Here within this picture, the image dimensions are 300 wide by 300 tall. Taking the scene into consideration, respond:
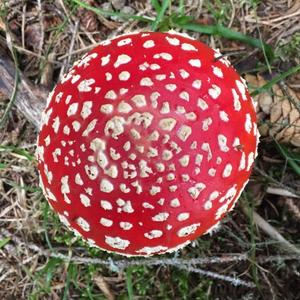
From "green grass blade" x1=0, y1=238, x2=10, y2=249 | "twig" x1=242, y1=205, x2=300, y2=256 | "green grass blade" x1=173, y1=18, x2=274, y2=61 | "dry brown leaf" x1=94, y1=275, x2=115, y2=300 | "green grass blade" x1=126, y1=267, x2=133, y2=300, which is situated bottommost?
"dry brown leaf" x1=94, y1=275, x2=115, y2=300

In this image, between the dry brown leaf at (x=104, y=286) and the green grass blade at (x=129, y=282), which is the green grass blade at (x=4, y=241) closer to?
the dry brown leaf at (x=104, y=286)

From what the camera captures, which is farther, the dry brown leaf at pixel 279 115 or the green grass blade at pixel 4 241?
the green grass blade at pixel 4 241

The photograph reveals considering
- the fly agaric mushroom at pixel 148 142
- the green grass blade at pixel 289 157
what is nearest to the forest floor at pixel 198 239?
the green grass blade at pixel 289 157

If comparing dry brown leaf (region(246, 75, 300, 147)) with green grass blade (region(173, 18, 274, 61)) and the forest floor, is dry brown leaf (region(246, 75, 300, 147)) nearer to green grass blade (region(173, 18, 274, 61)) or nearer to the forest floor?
the forest floor

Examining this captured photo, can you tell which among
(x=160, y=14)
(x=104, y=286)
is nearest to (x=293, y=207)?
(x=104, y=286)

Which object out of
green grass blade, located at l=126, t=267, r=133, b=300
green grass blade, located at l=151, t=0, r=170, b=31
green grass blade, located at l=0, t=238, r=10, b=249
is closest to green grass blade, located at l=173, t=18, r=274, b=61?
green grass blade, located at l=151, t=0, r=170, b=31

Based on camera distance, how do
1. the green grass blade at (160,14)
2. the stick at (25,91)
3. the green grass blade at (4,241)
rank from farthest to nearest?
the green grass blade at (4,241) → the stick at (25,91) → the green grass blade at (160,14)

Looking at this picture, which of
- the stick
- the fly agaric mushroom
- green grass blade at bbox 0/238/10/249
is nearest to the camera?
the fly agaric mushroom

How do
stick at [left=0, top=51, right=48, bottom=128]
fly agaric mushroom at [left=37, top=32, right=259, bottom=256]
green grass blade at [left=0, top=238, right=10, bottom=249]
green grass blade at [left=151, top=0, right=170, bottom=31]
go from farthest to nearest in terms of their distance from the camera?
green grass blade at [left=0, top=238, right=10, bottom=249]
stick at [left=0, top=51, right=48, bottom=128]
green grass blade at [left=151, top=0, right=170, bottom=31]
fly agaric mushroom at [left=37, top=32, right=259, bottom=256]
